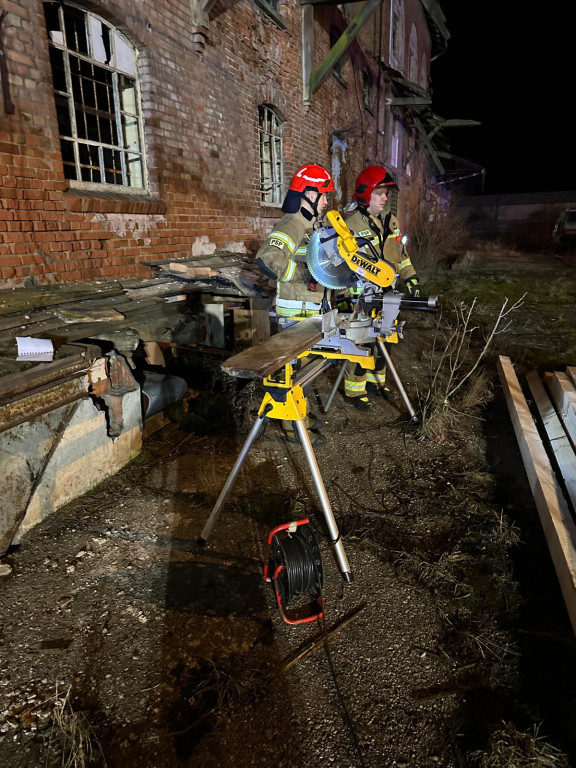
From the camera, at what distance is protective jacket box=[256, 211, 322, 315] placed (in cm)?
330

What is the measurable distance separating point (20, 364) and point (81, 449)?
2.38 feet

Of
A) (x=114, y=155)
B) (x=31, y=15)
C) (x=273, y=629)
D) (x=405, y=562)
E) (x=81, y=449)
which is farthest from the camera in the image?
(x=114, y=155)

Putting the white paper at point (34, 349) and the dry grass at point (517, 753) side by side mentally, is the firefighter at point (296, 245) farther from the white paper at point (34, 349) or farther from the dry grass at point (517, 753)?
the dry grass at point (517, 753)

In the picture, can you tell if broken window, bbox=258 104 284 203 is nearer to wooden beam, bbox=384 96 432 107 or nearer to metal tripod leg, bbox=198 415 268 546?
metal tripod leg, bbox=198 415 268 546

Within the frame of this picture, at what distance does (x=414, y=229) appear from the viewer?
14.0m

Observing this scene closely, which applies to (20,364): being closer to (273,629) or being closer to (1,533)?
(1,533)

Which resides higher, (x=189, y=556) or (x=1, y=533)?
(x=1, y=533)

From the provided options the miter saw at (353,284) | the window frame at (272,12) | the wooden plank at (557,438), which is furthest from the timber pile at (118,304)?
the window frame at (272,12)

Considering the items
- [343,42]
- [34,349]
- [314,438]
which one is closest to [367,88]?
[343,42]

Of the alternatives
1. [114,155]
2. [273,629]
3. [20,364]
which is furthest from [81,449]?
[114,155]

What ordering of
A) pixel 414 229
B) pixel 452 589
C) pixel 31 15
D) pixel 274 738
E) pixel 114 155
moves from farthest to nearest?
1. pixel 414 229
2. pixel 114 155
3. pixel 31 15
4. pixel 452 589
5. pixel 274 738

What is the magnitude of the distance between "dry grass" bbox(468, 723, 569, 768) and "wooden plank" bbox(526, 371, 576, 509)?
5.29 ft

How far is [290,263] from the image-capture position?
11.3ft

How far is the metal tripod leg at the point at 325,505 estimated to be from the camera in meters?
2.34
